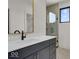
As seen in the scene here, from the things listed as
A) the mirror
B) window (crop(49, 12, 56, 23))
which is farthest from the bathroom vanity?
window (crop(49, 12, 56, 23))

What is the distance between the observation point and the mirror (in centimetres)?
239

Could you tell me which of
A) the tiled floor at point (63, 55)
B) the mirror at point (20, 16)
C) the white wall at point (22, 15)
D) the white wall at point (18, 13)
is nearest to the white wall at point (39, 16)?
the white wall at point (22, 15)

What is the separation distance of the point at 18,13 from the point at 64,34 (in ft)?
11.0

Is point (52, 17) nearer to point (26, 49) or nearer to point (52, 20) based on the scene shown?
point (52, 20)

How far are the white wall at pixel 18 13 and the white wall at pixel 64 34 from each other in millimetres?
2819

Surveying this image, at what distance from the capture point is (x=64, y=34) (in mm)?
5445

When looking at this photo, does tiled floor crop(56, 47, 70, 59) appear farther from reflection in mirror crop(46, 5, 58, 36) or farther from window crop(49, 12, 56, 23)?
window crop(49, 12, 56, 23)

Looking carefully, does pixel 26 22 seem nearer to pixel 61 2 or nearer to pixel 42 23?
pixel 42 23

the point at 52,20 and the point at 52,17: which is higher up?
the point at 52,17

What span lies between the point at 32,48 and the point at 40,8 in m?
1.90

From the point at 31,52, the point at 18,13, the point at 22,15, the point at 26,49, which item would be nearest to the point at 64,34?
the point at 22,15

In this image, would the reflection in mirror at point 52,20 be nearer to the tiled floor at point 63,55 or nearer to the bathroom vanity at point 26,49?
the tiled floor at point 63,55
